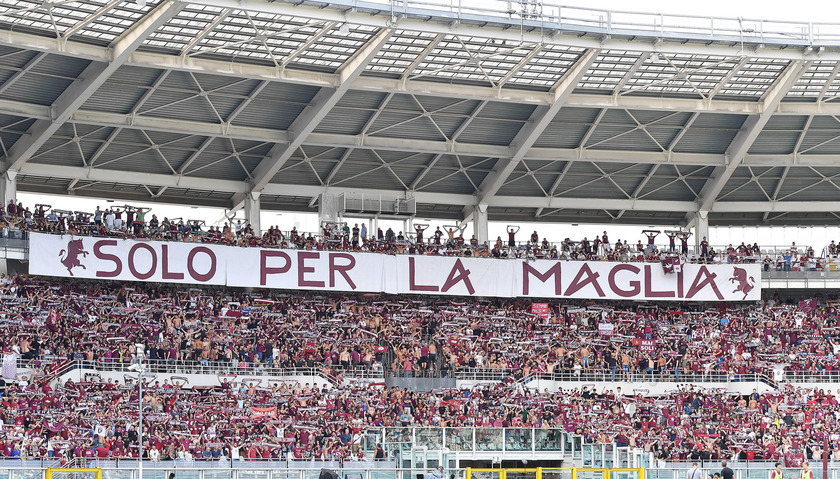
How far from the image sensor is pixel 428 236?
56125 millimetres

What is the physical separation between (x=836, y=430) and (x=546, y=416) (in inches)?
391

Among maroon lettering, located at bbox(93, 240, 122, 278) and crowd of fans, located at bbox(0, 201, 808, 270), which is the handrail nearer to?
maroon lettering, located at bbox(93, 240, 122, 278)

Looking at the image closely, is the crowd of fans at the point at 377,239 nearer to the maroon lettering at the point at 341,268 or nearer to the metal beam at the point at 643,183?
the maroon lettering at the point at 341,268

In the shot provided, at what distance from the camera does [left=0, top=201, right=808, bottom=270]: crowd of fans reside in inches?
1790

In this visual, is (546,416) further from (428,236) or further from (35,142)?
(35,142)

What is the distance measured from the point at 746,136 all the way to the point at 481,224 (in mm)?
12052

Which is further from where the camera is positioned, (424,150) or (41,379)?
(424,150)

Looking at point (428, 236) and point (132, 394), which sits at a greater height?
point (428, 236)

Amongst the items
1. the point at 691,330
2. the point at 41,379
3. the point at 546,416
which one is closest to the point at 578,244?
the point at 691,330

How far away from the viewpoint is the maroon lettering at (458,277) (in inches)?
1982

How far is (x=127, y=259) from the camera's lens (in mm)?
45469

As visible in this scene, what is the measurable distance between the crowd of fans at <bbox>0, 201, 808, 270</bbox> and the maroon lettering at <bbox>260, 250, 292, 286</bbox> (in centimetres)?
59

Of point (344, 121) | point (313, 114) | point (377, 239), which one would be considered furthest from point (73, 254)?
point (377, 239)

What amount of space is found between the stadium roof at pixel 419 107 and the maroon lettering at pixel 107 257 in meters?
4.22
